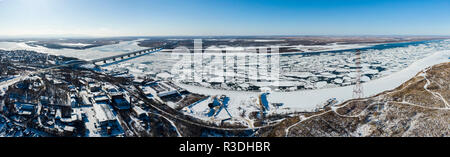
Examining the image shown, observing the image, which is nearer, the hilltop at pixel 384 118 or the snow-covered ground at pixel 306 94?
the hilltop at pixel 384 118

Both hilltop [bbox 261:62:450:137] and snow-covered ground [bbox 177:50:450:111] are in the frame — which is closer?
hilltop [bbox 261:62:450:137]

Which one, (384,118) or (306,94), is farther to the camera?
(306,94)

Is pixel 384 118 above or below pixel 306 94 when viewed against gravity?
below

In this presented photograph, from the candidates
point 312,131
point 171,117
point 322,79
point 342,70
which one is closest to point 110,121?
point 171,117

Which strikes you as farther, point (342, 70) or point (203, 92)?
point (342, 70)

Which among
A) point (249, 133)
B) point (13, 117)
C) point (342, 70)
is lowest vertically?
point (249, 133)

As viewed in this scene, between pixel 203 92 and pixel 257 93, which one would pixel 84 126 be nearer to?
pixel 203 92

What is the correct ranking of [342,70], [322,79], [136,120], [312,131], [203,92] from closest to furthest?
[312,131], [136,120], [203,92], [322,79], [342,70]

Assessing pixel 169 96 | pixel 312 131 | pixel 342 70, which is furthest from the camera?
pixel 342 70
